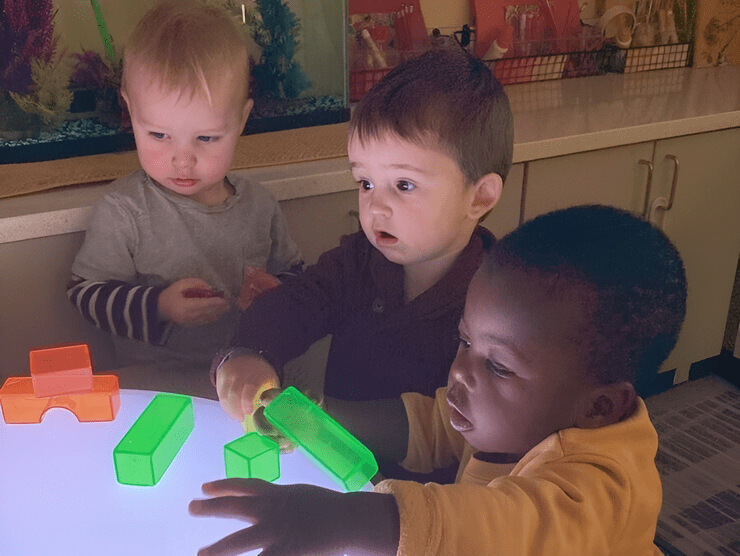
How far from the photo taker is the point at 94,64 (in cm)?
120

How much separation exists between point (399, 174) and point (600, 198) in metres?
0.91

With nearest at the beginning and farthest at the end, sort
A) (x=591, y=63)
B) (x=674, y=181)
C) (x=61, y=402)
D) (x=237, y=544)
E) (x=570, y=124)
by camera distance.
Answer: (x=237, y=544) → (x=61, y=402) → (x=570, y=124) → (x=674, y=181) → (x=591, y=63)

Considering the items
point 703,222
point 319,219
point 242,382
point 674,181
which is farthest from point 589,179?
point 242,382

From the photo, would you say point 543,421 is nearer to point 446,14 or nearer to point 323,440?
point 323,440

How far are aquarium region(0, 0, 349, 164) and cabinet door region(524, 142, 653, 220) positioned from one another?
19.4 inches

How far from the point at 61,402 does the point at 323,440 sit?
0.87 feet

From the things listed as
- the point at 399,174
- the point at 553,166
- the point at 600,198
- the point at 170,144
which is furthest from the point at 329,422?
the point at 600,198

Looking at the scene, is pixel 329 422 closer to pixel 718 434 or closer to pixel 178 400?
pixel 178 400

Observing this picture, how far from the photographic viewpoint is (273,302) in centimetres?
93

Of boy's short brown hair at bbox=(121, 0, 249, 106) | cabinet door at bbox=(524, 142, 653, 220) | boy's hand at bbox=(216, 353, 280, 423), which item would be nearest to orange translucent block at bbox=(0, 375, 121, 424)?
boy's hand at bbox=(216, 353, 280, 423)

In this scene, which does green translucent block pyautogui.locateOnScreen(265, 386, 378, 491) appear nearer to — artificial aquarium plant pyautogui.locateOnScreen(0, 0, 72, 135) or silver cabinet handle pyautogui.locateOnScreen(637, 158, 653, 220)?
artificial aquarium plant pyautogui.locateOnScreen(0, 0, 72, 135)

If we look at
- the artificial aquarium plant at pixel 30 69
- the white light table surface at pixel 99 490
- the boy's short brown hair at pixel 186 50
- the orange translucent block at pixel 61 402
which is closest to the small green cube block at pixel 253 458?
the white light table surface at pixel 99 490

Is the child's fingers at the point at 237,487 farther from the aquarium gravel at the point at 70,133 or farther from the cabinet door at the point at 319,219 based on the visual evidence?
the aquarium gravel at the point at 70,133

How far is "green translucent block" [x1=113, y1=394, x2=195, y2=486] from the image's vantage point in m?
0.58
